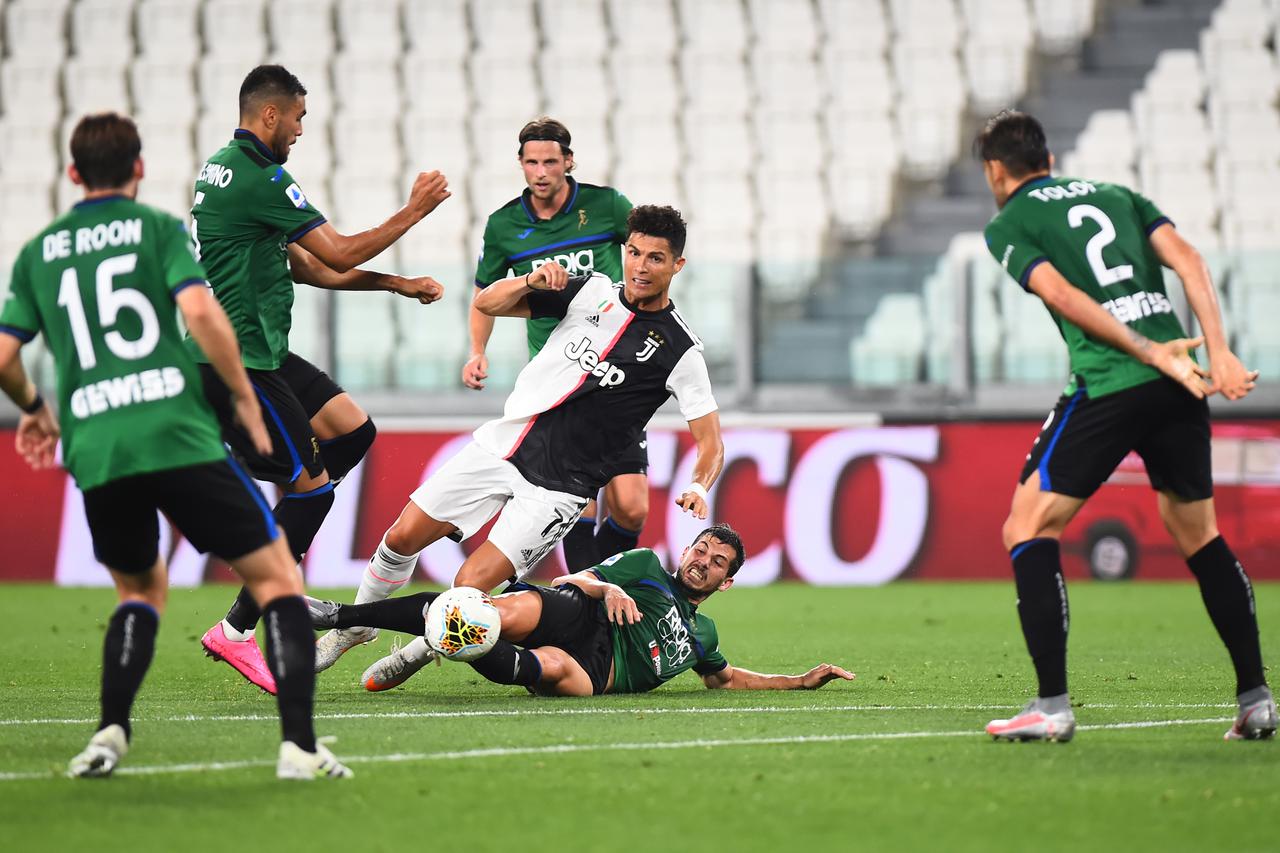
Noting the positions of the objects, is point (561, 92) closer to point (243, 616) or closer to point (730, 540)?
point (730, 540)

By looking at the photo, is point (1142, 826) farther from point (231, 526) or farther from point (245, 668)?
point (245, 668)

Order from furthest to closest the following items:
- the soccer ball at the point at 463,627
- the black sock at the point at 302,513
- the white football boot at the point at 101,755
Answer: the black sock at the point at 302,513 < the soccer ball at the point at 463,627 < the white football boot at the point at 101,755

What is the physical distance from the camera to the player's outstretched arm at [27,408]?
16.0ft

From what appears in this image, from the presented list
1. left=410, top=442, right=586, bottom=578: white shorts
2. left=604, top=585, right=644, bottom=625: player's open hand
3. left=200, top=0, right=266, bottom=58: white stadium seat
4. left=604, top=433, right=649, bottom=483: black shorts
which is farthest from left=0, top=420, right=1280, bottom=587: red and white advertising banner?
left=604, top=585, right=644, bottom=625: player's open hand

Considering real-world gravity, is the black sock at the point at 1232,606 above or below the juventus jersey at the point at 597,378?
below

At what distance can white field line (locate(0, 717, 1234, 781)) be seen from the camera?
503cm

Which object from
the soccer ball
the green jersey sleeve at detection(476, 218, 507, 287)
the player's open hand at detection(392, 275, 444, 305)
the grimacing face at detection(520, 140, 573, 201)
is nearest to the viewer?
the soccer ball

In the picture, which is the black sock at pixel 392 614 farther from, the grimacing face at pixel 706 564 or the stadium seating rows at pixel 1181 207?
the stadium seating rows at pixel 1181 207

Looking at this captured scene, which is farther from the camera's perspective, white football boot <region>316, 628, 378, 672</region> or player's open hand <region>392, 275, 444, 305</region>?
player's open hand <region>392, 275, 444, 305</region>

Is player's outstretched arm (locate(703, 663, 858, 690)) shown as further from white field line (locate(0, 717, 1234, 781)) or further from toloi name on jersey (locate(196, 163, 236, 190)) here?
toloi name on jersey (locate(196, 163, 236, 190))

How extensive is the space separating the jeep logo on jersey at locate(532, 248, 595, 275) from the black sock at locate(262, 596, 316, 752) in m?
3.94

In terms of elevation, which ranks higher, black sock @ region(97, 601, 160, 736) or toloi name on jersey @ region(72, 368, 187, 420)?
toloi name on jersey @ region(72, 368, 187, 420)

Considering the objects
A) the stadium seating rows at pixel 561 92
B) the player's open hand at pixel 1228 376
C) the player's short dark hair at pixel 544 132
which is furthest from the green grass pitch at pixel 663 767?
the stadium seating rows at pixel 561 92

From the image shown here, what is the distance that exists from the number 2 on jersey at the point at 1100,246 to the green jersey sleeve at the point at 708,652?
2427 mm
